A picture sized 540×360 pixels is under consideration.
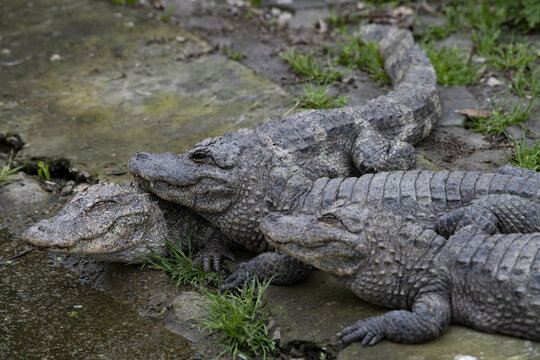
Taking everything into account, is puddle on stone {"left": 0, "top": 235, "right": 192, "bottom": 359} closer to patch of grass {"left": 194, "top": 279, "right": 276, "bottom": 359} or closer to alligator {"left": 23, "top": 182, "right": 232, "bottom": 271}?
patch of grass {"left": 194, "top": 279, "right": 276, "bottom": 359}

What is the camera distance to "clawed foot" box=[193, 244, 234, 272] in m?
4.47

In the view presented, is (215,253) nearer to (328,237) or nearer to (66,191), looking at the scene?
(328,237)

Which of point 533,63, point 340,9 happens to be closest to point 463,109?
point 533,63

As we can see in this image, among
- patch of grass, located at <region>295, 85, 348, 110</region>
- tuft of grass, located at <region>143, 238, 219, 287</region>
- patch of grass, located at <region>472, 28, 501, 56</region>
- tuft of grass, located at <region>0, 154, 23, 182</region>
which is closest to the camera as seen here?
tuft of grass, located at <region>143, 238, 219, 287</region>

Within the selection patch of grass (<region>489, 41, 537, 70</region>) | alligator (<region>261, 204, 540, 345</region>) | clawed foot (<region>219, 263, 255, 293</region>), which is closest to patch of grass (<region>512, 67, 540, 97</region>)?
patch of grass (<region>489, 41, 537, 70</region>)

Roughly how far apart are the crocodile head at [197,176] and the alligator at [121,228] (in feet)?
0.67

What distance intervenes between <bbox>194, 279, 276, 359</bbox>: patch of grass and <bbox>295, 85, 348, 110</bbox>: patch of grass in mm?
2894

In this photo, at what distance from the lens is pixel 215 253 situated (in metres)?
4.57

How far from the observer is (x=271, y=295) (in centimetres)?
407

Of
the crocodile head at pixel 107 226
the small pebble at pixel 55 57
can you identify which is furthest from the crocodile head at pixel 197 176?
the small pebble at pixel 55 57

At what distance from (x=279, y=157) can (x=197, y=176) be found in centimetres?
71

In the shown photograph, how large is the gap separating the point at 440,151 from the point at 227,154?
7.57 feet

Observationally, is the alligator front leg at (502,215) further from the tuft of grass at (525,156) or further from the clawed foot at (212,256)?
the clawed foot at (212,256)

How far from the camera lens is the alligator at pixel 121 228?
4.20 m
